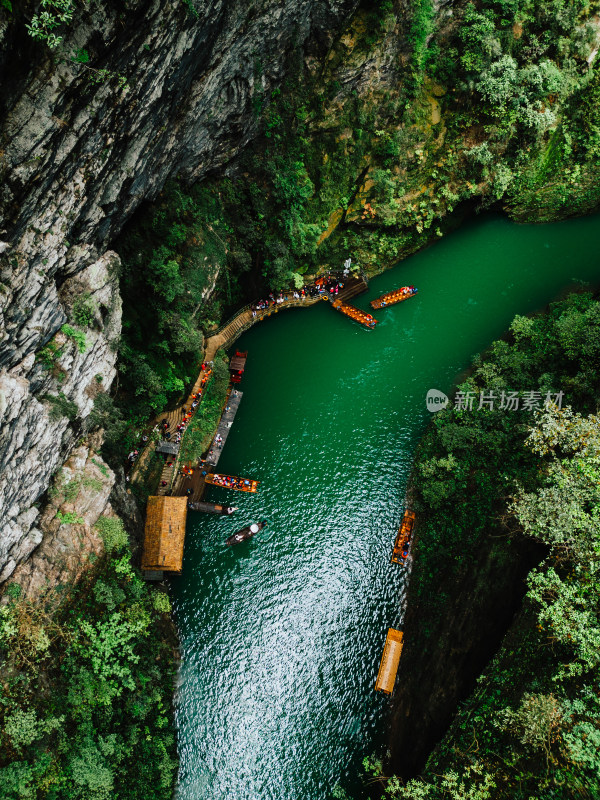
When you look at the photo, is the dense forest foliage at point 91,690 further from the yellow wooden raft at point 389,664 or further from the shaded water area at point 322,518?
the yellow wooden raft at point 389,664

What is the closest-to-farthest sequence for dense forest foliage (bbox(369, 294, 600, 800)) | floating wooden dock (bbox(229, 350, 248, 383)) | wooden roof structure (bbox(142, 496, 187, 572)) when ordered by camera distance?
1. dense forest foliage (bbox(369, 294, 600, 800))
2. wooden roof structure (bbox(142, 496, 187, 572))
3. floating wooden dock (bbox(229, 350, 248, 383))

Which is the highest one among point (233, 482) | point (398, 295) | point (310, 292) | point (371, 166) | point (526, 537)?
point (371, 166)

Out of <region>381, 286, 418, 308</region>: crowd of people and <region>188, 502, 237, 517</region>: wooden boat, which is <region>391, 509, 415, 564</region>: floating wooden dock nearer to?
<region>188, 502, 237, 517</region>: wooden boat

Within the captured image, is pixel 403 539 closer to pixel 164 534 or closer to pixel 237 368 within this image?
pixel 164 534

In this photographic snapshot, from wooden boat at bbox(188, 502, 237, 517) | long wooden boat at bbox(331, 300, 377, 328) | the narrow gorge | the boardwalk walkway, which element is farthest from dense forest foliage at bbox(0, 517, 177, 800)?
long wooden boat at bbox(331, 300, 377, 328)

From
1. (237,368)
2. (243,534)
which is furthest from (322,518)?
(237,368)

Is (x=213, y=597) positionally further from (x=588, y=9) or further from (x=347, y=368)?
(x=588, y=9)

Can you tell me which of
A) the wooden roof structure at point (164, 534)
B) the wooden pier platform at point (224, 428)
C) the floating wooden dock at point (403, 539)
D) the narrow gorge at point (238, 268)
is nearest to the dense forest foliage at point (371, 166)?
the narrow gorge at point (238, 268)
